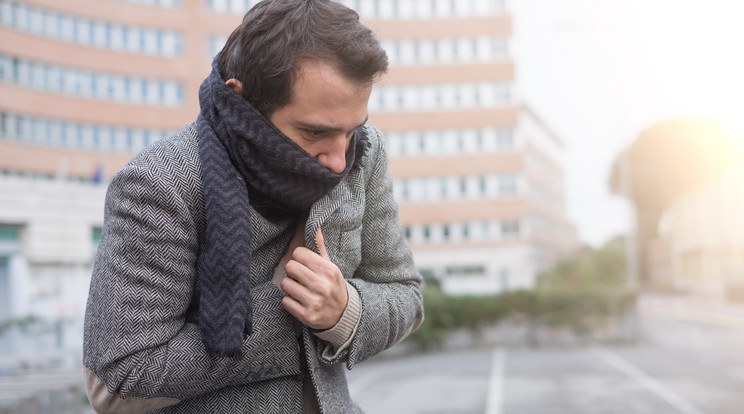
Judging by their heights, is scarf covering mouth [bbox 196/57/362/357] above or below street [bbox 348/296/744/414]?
above

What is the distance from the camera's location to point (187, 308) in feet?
5.38

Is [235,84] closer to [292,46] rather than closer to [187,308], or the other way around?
[292,46]

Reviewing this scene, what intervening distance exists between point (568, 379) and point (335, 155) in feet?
56.9

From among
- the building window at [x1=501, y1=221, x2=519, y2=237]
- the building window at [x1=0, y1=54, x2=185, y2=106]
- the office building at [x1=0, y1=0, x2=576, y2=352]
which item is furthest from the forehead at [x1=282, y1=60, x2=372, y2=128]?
the building window at [x1=501, y1=221, x2=519, y2=237]

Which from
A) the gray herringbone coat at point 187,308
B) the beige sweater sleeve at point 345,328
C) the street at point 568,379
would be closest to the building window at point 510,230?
the street at point 568,379

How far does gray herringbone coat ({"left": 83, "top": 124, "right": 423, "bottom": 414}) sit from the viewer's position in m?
1.52

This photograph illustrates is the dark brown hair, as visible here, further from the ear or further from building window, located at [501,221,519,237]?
building window, located at [501,221,519,237]

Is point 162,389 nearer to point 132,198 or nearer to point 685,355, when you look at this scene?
point 132,198

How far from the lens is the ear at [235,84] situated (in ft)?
5.51

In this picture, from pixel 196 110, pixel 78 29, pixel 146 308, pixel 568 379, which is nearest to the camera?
pixel 146 308

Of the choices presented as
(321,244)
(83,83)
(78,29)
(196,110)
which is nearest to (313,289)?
(321,244)

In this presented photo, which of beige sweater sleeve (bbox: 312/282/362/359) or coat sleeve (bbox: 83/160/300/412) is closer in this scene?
coat sleeve (bbox: 83/160/300/412)

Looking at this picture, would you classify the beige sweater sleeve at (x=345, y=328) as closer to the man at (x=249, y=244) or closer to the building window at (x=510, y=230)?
the man at (x=249, y=244)

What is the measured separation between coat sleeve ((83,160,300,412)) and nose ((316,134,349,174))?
259 mm
